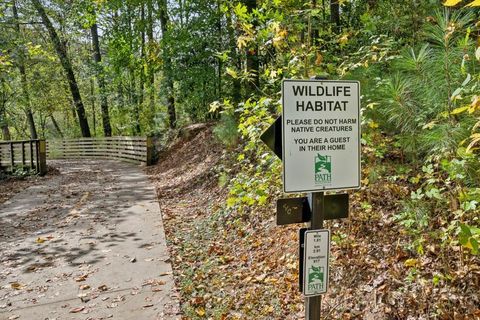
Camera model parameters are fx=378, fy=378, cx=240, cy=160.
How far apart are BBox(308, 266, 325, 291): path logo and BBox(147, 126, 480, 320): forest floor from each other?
1.15 metres

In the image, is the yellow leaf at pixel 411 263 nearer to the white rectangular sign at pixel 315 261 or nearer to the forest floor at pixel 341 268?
the forest floor at pixel 341 268

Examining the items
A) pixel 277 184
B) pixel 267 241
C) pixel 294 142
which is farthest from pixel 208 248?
pixel 294 142

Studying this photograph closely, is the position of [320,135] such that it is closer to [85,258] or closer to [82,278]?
[82,278]

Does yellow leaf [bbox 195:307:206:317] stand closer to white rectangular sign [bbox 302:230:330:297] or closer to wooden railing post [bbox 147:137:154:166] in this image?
white rectangular sign [bbox 302:230:330:297]

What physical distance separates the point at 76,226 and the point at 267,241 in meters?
3.73

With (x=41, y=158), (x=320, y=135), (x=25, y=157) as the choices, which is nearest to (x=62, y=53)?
(x=25, y=157)

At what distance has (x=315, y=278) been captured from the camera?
2049 millimetres

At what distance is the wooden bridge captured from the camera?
1251 cm

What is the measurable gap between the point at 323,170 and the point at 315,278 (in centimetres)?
59

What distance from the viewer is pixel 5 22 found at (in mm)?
13750

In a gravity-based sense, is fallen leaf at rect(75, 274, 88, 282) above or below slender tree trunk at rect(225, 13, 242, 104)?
below

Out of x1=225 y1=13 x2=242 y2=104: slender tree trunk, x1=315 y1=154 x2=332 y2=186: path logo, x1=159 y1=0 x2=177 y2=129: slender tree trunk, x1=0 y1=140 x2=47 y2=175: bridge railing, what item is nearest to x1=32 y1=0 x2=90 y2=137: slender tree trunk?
x1=159 y1=0 x2=177 y2=129: slender tree trunk

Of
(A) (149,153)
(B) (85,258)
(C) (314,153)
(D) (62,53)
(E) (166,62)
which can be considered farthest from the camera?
(D) (62,53)

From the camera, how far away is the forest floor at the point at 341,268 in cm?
284
